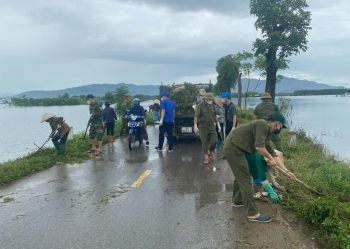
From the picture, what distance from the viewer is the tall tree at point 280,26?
22.2 m

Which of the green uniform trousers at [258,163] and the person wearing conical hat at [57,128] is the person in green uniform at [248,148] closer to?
the green uniform trousers at [258,163]

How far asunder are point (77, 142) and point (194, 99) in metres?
5.01

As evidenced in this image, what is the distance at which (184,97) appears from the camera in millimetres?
13125

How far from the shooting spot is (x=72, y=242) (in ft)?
14.3

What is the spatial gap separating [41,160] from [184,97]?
20.0 feet

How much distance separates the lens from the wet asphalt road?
442 centimetres

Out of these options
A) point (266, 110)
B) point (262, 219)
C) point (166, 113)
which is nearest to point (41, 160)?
point (166, 113)

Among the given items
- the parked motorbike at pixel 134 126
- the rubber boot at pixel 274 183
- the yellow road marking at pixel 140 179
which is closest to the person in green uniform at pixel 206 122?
the yellow road marking at pixel 140 179

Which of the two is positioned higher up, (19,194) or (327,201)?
(327,201)

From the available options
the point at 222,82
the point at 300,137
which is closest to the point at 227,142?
the point at 300,137

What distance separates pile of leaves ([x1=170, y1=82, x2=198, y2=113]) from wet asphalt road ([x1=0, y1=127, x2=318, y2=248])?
4240 mm

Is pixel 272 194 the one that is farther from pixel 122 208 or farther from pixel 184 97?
pixel 184 97

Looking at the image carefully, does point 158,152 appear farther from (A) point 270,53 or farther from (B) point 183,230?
(A) point 270,53

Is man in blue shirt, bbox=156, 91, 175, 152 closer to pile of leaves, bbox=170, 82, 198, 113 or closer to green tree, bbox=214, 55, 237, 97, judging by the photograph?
pile of leaves, bbox=170, 82, 198, 113
